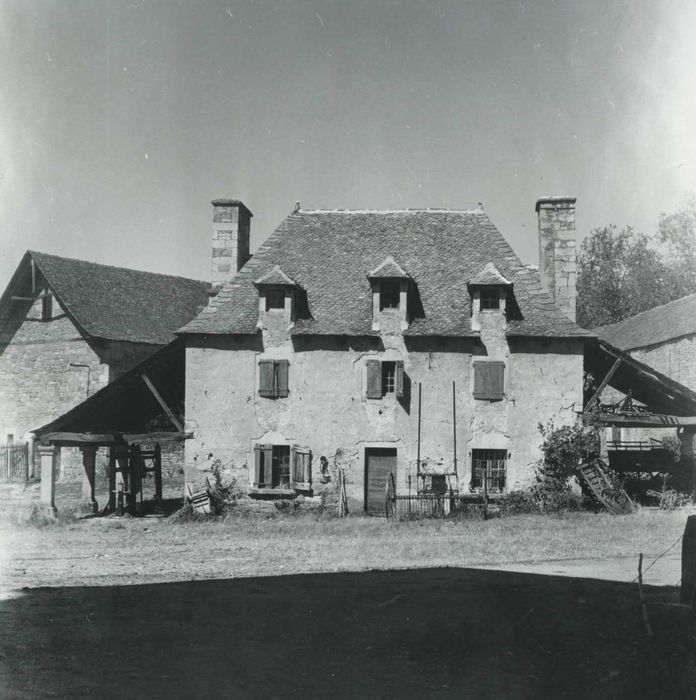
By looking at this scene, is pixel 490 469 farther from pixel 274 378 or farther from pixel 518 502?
pixel 274 378

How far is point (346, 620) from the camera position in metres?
8.97

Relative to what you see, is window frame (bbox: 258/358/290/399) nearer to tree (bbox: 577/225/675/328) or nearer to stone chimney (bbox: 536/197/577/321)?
stone chimney (bbox: 536/197/577/321)

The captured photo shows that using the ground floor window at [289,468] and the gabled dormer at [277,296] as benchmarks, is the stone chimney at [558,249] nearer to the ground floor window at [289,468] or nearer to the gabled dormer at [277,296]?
the gabled dormer at [277,296]

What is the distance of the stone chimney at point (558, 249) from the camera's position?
22.1 m

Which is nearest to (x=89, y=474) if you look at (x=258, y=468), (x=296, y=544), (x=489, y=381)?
(x=258, y=468)

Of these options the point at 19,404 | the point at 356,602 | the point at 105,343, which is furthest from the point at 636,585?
the point at 19,404

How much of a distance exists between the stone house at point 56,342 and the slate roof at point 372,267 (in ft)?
28.4

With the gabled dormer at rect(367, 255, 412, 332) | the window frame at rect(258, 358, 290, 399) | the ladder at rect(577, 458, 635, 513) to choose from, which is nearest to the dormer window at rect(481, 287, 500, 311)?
the gabled dormer at rect(367, 255, 412, 332)

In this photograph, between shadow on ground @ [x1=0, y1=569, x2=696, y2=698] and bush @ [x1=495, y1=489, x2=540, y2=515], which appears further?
bush @ [x1=495, y1=489, x2=540, y2=515]

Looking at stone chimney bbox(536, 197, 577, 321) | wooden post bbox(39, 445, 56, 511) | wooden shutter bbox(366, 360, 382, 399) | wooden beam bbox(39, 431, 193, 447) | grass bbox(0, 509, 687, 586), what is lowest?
grass bbox(0, 509, 687, 586)

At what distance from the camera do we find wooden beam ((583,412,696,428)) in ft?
66.0

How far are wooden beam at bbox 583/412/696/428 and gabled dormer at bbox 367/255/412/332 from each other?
5557mm

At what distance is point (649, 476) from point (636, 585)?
14923 millimetres

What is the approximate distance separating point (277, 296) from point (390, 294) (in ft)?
10.2
